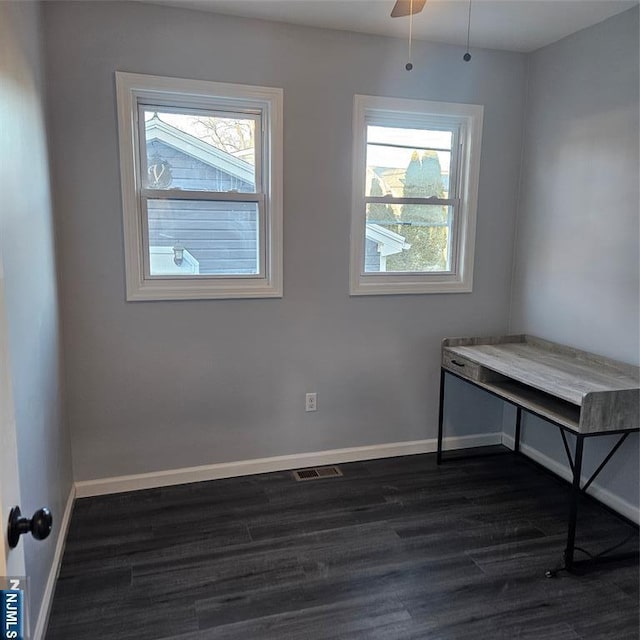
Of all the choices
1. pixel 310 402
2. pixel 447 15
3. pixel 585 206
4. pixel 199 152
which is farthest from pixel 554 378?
pixel 199 152

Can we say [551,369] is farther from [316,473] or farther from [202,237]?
[202,237]

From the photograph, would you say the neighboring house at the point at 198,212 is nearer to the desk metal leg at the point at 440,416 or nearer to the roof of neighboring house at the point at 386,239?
the roof of neighboring house at the point at 386,239

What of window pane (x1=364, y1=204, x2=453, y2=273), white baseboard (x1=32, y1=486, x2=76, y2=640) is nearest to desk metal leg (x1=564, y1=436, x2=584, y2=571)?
window pane (x1=364, y1=204, x2=453, y2=273)

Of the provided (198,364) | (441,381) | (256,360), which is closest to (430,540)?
(441,381)

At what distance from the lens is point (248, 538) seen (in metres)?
2.51

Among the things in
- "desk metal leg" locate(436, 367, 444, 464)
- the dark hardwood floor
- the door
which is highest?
the door

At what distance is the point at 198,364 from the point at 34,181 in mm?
1290

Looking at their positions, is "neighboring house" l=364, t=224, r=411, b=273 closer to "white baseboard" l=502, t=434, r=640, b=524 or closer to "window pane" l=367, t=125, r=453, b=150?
"window pane" l=367, t=125, r=453, b=150

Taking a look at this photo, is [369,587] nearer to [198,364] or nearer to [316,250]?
[198,364]

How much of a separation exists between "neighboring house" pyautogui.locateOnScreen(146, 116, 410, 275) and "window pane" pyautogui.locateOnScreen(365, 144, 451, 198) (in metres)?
0.77

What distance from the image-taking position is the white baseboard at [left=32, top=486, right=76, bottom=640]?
1.85 meters

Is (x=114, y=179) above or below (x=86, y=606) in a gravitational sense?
above

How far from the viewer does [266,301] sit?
3.05 m

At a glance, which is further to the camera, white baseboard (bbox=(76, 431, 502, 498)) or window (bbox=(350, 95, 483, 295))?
window (bbox=(350, 95, 483, 295))
